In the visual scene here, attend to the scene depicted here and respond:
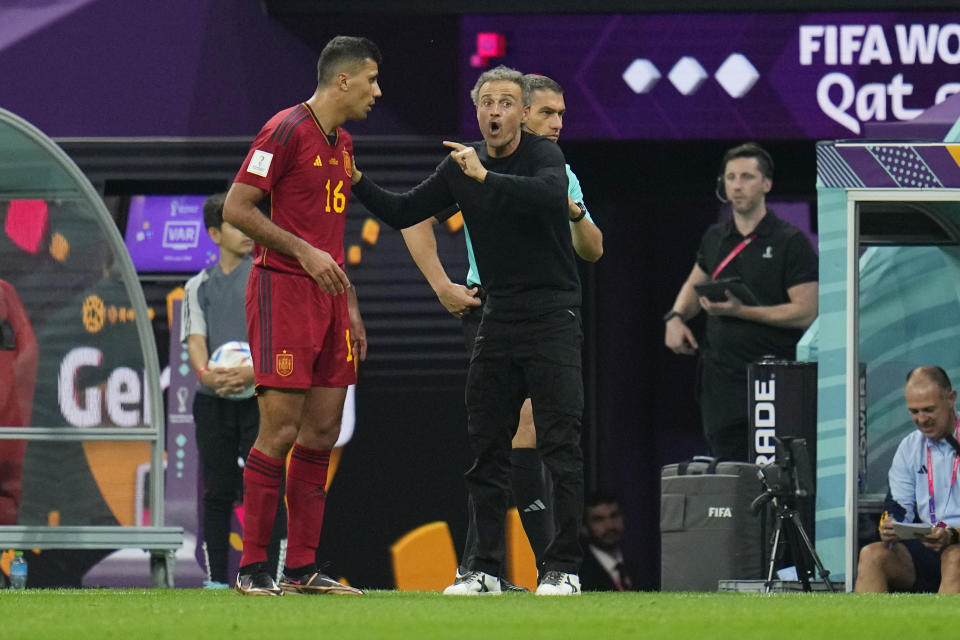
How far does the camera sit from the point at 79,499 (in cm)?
872

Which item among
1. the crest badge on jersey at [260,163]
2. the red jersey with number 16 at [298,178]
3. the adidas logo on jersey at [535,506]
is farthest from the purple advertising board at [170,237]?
the crest badge on jersey at [260,163]

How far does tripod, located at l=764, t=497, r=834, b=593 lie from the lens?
8.27 m

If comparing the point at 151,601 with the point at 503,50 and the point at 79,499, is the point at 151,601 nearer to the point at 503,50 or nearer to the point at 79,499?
the point at 79,499

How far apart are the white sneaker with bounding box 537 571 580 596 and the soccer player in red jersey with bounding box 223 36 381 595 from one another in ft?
2.41

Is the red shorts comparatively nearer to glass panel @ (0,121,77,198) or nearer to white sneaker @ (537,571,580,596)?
white sneaker @ (537,571,580,596)

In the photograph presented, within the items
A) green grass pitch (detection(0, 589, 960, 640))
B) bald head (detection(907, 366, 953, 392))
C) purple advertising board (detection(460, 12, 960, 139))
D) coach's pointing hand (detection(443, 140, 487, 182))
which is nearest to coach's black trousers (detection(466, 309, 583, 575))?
green grass pitch (detection(0, 589, 960, 640))

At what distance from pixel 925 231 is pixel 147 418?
3774 millimetres

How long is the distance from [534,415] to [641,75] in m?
3.92

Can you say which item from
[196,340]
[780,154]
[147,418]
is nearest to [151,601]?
[147,418]

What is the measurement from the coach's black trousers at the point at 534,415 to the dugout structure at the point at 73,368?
1930mm

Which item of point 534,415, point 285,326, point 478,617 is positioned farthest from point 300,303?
point 478,617

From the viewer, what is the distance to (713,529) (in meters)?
8.86

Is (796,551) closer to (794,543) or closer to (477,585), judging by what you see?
(794,543)

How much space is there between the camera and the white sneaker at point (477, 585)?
716 cm
